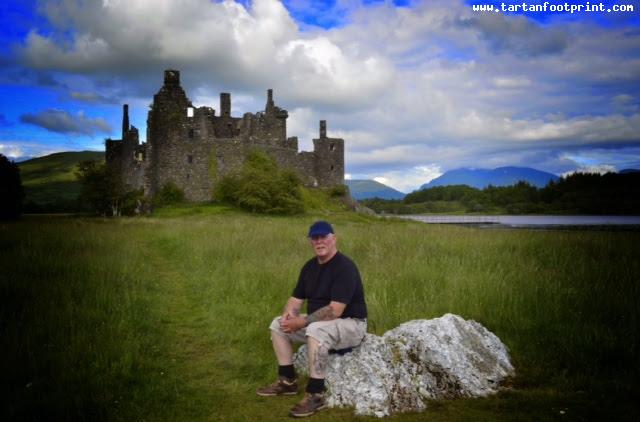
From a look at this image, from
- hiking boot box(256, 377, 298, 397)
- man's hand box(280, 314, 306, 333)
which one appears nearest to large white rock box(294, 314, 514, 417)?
hiking boot box(256, 377, 298, 397)

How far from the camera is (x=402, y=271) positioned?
1093cm

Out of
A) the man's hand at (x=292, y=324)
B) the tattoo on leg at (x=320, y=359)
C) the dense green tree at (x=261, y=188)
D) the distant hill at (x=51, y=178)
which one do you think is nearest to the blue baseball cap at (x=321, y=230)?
the man's hand at (x=292, y=324)

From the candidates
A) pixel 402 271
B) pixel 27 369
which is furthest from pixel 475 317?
pixel 27 369

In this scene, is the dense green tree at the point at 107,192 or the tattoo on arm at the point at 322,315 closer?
the tattoo on arm at the point at 322,315

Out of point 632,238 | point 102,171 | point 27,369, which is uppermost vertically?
point 102,171

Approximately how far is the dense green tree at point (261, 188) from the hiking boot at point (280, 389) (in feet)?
128

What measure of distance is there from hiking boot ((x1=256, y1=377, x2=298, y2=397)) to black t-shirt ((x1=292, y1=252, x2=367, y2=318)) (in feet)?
3.20

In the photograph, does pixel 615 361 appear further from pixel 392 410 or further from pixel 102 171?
pixel 102 171

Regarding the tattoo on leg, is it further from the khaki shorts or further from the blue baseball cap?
the blue baseball cap

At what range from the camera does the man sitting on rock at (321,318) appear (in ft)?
19.0

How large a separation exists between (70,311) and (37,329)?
0.93 m

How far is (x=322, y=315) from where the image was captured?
5.94 m

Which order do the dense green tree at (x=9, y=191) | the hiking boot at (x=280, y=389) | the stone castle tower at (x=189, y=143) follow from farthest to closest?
the stone castle tower at (x=189, y=143) → the dense green tree at (x=9, y=191) → the hiking boot at (x=280, y=389)

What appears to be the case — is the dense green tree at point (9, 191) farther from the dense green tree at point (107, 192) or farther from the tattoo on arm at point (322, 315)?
the tattoo on arm at point (322, 315)
